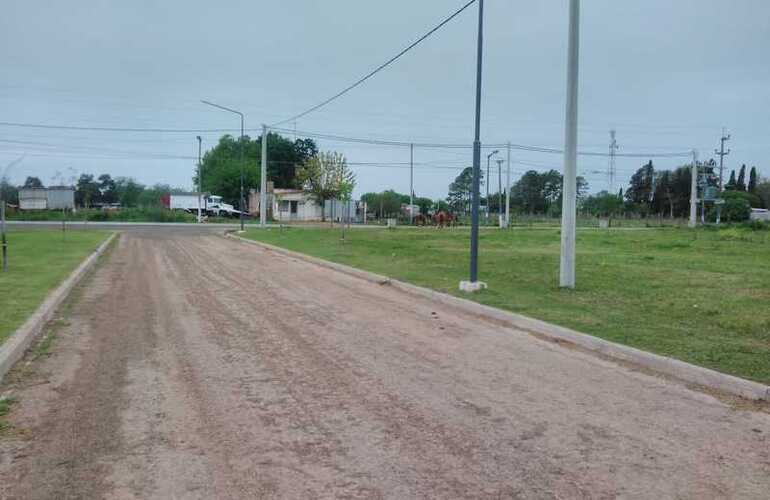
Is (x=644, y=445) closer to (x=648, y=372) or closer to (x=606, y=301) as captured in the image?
(x=648, y=372)

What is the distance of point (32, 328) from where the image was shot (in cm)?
920

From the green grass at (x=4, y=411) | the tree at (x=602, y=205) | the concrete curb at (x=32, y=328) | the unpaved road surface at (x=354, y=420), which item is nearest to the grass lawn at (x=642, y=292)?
the unpaved road surface at (x=354, y=420)

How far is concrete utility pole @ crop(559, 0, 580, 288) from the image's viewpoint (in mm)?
14031

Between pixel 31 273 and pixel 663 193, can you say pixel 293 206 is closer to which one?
pixel 31 273

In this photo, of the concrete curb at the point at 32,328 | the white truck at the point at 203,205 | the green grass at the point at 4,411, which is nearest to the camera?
the green grass at the point at 4,411

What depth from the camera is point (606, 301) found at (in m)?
12.8

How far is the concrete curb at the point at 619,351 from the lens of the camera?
686 centimetres

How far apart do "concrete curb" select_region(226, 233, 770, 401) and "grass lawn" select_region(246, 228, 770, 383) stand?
0.29 m

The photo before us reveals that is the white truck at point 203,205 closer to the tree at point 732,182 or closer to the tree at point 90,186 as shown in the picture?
the tree at point 90,186

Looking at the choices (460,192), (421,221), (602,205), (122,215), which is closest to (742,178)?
(602,205)

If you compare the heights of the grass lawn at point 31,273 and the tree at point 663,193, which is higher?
the tree at point 663,193

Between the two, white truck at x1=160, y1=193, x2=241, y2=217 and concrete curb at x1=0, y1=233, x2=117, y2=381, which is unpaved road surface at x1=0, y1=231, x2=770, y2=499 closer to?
concrete curb at x1=0, y1=233, x2=117, y2=381

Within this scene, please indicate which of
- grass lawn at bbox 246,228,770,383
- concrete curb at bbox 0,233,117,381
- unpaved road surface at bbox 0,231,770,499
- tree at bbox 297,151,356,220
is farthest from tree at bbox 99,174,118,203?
unpaved road surface at bbox 0,231,770,499

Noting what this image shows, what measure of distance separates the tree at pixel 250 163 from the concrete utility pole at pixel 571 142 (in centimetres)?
8428
